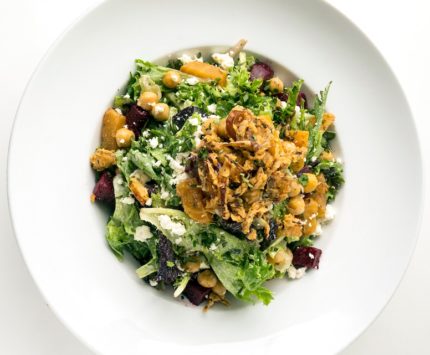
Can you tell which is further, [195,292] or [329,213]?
[329,213]

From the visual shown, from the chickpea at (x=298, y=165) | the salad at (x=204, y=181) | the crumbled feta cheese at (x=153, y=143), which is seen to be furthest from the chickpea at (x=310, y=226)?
the crumbled feta cheese at (x=153, y=143)

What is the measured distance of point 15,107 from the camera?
3.97 meters

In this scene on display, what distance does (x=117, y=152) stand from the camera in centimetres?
366

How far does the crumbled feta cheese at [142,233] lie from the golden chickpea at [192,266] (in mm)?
304

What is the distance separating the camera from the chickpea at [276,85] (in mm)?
3816

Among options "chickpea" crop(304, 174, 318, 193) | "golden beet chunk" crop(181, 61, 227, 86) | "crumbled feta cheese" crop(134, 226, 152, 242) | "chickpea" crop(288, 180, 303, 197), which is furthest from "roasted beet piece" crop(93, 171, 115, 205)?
"chickpea" crop(304, 174, 318, 193)

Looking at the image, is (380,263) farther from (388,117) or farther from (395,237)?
(388,117)

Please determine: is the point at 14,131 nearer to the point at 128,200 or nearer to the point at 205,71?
the point at 128,200

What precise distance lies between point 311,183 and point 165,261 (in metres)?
1.02

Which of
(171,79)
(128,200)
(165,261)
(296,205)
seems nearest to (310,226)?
(296,205)

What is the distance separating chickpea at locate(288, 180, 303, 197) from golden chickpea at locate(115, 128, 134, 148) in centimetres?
103

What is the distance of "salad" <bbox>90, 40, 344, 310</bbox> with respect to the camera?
3.45 meters

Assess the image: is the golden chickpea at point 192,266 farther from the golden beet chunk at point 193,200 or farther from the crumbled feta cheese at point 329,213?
the crumbled feta cheese at point 329,213

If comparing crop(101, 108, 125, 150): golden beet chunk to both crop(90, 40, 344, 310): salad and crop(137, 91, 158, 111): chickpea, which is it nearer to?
crop(90, 40, 344, 310): salad
